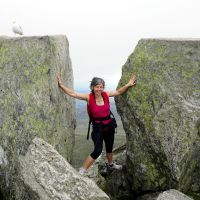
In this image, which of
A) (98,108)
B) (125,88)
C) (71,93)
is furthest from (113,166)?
(71,93)

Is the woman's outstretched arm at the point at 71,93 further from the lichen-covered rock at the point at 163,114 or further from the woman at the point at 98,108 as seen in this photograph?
the lichen-covered rock at the point at 163,114

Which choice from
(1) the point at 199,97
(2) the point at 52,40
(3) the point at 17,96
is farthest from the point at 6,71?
(1) the point at 199,97

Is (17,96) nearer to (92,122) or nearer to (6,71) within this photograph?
(6,71)

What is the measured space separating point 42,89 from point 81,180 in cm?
489

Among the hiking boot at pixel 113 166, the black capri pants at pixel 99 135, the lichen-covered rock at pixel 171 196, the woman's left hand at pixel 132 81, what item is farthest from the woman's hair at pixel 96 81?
the lichen-covered rock at pixel 171 196

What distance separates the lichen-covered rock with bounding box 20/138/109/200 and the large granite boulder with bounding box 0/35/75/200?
1.56 m

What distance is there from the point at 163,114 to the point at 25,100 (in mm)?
6105

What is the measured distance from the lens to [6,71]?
61.4 feet

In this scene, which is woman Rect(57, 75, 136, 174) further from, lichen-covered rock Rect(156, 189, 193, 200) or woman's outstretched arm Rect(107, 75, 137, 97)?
lichen-covered rock Rect(156, 189, 193, 200)

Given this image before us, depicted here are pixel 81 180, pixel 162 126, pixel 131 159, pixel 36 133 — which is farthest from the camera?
pixel 131 159

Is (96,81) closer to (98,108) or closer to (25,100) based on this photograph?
(98,108)

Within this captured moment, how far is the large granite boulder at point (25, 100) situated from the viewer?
57.8ft

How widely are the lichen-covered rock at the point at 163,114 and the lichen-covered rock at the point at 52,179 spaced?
4.74m

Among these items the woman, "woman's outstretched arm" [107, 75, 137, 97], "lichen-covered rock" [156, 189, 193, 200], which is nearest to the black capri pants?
the woman
